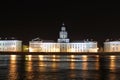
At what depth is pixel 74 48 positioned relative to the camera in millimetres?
179125

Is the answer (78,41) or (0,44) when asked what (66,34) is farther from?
(0,44)

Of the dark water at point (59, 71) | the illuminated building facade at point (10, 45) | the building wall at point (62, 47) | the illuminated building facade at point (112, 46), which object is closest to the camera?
the dark water at point (59, 71)

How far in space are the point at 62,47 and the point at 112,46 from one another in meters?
19.0

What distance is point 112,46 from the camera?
178m

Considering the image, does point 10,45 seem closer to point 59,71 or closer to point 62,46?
point 62,46

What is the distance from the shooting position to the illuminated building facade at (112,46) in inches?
6914

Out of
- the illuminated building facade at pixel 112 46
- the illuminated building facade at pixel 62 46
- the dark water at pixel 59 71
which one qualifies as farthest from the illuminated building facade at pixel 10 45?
the dark water at pixel 59 71

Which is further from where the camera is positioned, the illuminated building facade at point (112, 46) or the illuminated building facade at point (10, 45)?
the illuminated building facade at point (112, 46)

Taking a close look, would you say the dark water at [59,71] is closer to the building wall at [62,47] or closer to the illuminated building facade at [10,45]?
the illuminated building facade at [10,45]

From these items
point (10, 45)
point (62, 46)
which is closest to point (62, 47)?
point (62, 46)

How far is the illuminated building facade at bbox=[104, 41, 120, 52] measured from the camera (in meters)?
176

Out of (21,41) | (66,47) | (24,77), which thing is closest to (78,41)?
(66,47)

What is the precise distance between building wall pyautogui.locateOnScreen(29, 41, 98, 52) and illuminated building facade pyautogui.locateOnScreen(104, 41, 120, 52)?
543 cm

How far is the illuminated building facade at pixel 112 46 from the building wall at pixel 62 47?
543 centimetres
